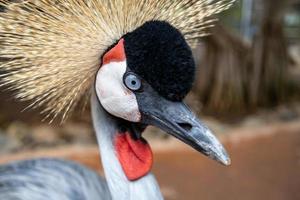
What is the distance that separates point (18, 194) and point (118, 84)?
1.70 ft

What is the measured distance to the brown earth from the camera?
2.87 metres

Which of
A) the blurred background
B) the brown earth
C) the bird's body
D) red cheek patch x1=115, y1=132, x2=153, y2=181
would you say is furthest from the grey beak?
the brown earth

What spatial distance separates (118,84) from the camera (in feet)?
4.34

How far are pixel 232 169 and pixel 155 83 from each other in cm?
186

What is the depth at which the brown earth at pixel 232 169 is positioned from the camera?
2.87 m

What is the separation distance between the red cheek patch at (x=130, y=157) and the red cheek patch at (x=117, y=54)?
0.20 m

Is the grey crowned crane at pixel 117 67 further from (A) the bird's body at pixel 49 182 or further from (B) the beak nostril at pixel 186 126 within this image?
(A) the bird's body at pixel 49 182

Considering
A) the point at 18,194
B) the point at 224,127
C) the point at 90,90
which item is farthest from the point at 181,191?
the point at 90,90

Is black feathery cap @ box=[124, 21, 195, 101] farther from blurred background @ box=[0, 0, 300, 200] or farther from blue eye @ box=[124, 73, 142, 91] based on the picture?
blurred background @ box=[0, 0, 300, 200]

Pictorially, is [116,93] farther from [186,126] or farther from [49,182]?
[49,182]

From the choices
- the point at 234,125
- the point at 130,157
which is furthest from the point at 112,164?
the point at 234,125

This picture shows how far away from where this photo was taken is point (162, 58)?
1.26 m

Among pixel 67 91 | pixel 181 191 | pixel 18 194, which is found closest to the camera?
pixel 67 91

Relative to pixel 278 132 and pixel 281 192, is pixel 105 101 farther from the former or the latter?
pixel 278 132
